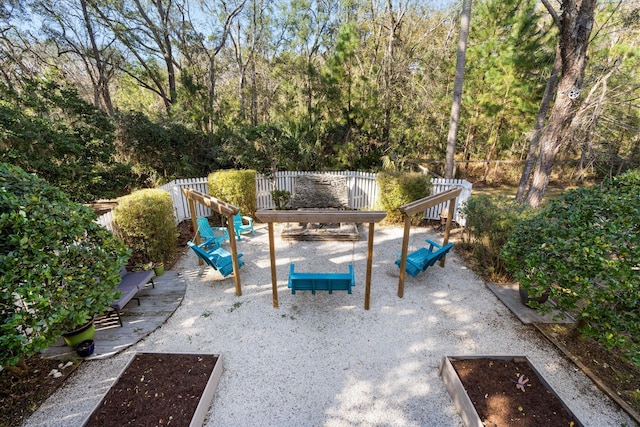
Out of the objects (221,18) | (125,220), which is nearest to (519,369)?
(125,220)

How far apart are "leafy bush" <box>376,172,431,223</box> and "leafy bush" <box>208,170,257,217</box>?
423 centimetres

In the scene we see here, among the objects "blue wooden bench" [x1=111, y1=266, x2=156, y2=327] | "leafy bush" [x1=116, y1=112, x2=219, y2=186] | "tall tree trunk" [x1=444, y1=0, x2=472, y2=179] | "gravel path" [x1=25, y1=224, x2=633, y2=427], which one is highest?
"tall tree trunk" [x1=444, y1=0, x2=472, y2=179]

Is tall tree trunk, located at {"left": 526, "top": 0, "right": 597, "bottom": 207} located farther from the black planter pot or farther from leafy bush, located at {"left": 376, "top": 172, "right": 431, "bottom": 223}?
the black planter pot

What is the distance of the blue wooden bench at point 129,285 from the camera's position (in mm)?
4094

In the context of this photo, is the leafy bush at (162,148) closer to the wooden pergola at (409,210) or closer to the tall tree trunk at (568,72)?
the wooden pergola at (409,210)

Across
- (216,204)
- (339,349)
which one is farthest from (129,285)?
(339,349)

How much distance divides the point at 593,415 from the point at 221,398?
4.17 metres

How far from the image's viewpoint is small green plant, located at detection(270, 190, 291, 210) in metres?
9.26

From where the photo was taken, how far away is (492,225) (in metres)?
5.46

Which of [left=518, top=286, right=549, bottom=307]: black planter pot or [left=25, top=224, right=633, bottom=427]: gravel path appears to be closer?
[left=25, top=224, right=633, bottom=427]: gravel path

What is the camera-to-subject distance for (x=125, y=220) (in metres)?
5.41

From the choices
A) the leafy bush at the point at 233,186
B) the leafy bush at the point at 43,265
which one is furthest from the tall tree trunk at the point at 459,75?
the leafy bush at the point at 43,265

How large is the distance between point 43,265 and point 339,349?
11.5ft

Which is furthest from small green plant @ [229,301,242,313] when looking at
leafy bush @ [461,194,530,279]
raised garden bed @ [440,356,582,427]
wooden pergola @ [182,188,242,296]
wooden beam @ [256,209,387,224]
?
leafy bush @ [461,194,530,279]
